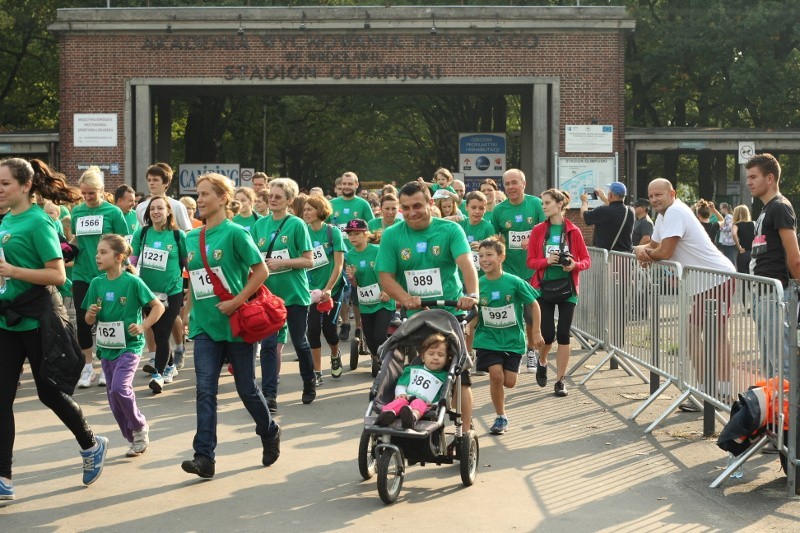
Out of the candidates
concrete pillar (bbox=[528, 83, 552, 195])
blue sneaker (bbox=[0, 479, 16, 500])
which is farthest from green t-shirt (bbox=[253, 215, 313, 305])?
concrete pillar (bbox=[528, 83, 552, 195])

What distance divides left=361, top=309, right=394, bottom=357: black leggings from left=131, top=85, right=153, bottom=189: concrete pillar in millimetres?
21018

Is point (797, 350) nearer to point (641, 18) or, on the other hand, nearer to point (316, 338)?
point (316, 338)

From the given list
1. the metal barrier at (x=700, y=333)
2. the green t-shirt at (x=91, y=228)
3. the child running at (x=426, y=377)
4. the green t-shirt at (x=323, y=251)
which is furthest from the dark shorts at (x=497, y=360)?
the green t-shirt at (x=91, y=228)

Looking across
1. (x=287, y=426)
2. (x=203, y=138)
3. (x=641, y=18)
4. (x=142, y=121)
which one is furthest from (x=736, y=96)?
(x=287, y=426)

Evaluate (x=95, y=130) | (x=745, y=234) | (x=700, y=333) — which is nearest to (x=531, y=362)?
(x=700, y=333)

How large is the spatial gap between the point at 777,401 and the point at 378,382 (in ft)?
7.81

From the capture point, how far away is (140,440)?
342 inches

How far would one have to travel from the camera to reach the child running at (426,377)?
7617mm

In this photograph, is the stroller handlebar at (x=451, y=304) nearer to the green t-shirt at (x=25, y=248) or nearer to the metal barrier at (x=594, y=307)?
the green t-shirt at (x=25, y=248)

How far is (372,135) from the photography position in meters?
60.8

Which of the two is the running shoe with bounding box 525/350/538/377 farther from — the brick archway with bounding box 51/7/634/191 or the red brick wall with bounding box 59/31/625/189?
the red brick wall with bounding box 59/31/625/189

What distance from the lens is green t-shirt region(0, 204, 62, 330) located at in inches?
278

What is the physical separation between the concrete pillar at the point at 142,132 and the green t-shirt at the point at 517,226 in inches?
792

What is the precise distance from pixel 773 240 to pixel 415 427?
10.4 ft
